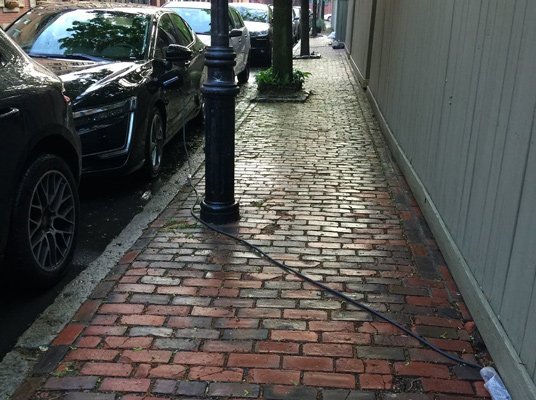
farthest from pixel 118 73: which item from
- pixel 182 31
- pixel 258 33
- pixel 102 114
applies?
pixel 258 33

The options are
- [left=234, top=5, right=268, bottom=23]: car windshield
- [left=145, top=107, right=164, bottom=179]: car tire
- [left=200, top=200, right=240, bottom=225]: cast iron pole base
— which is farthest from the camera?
[left=234, top=5, right=268, bottom=23]: car windshield

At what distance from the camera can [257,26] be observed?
58.1ft

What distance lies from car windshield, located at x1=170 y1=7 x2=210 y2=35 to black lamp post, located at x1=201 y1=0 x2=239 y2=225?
8271mm

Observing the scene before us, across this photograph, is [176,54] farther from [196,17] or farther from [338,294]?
[196,17]

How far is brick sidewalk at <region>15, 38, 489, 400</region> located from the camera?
9.55ft

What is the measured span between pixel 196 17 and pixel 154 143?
7.52 meters

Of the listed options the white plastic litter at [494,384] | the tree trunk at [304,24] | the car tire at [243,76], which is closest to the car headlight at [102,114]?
the white plastic litter at [494,384]

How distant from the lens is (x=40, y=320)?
11.4 ft

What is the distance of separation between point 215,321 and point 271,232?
1446mm

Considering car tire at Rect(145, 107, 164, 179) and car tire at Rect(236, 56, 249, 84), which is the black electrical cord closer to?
car tire at Rect(145, 107, 164, 179)

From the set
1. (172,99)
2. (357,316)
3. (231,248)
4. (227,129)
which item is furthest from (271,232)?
(172,99)

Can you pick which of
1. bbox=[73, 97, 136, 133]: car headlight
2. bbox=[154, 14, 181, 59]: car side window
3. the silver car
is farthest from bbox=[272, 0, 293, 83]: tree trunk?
bbox=[73, 97, 136, 133]: car headlight

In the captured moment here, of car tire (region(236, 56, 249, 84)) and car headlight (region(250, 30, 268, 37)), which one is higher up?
car headlight (region(250, 30, 268, 37))

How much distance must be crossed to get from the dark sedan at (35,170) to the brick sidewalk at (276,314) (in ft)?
1.38
